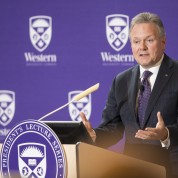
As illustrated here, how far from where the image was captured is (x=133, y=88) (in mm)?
2199

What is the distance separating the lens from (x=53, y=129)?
1576 mm

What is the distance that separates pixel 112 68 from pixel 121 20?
32 cm

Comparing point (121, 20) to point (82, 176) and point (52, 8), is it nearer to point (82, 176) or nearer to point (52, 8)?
point (52, 8)

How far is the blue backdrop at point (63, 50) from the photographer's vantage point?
11.6ft

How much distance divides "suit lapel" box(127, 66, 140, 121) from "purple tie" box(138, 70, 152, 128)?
22mm

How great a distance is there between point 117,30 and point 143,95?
1.45 m

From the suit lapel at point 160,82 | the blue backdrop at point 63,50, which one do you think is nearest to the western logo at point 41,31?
the blue backdrop at point 63,50

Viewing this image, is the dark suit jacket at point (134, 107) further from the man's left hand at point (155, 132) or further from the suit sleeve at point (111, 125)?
the man's left hand at point (155, 132)

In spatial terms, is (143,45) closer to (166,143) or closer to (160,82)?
(160,82)

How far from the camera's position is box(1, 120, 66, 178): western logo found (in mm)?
1426

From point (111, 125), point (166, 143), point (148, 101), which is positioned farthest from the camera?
point (111, 125)

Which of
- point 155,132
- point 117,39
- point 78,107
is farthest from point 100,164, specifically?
point 78,107

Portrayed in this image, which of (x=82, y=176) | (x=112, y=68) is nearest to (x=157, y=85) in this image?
(x=82, y=176)

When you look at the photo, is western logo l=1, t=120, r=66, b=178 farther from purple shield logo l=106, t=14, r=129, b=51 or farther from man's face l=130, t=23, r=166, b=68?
purple shield logo l=106, t=14, r=129, b=51
